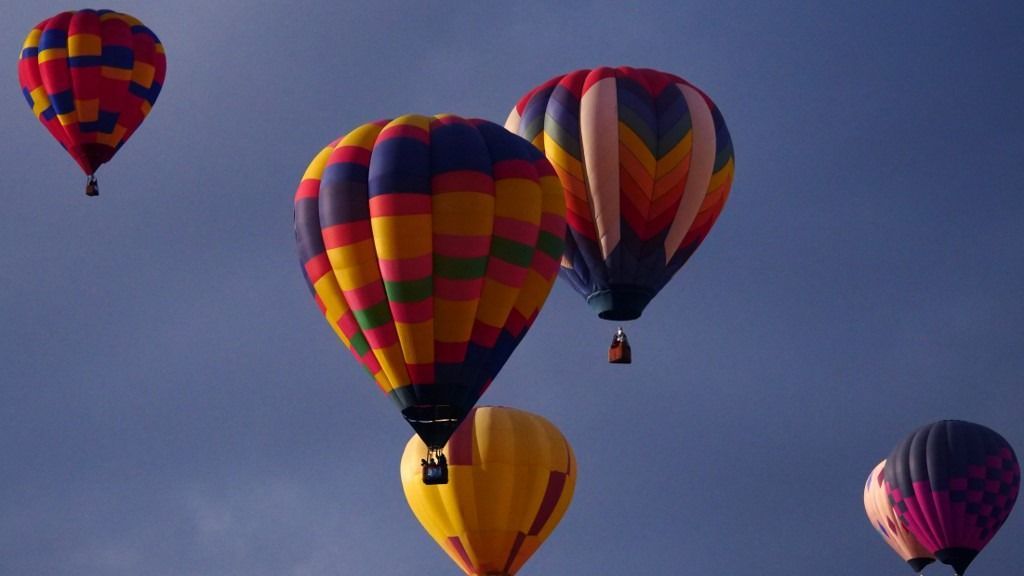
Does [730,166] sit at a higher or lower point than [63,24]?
lower

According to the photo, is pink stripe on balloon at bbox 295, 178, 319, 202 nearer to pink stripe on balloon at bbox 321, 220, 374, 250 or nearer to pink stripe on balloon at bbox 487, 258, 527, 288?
pink stripe on balloon at bbox 321, 220, 374, 250

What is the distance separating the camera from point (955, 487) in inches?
1833

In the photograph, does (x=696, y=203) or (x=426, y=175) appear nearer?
(x=426, y=175)

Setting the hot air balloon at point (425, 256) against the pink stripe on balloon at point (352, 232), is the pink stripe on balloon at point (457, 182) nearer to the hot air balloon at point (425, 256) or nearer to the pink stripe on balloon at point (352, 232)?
the hot air balloon at point (425, 256)

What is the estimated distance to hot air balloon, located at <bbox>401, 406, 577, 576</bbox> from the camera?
40969 mm

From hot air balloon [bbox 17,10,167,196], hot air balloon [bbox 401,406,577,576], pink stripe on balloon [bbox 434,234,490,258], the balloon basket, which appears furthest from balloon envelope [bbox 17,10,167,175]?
the balloon basket

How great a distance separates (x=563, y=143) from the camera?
38719mm

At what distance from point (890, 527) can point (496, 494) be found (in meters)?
10.4

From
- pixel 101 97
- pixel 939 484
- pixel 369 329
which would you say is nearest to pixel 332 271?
pixel 369 329

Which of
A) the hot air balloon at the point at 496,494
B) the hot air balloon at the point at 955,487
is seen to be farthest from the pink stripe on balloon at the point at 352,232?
the hot air balloon at the point at 955,487

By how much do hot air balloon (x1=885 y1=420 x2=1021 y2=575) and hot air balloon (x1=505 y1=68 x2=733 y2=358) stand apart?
9.78m

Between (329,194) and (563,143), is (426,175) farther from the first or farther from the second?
(563,143)

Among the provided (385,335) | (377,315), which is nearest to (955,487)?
(385,335)

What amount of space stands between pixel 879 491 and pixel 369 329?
17.4 m
